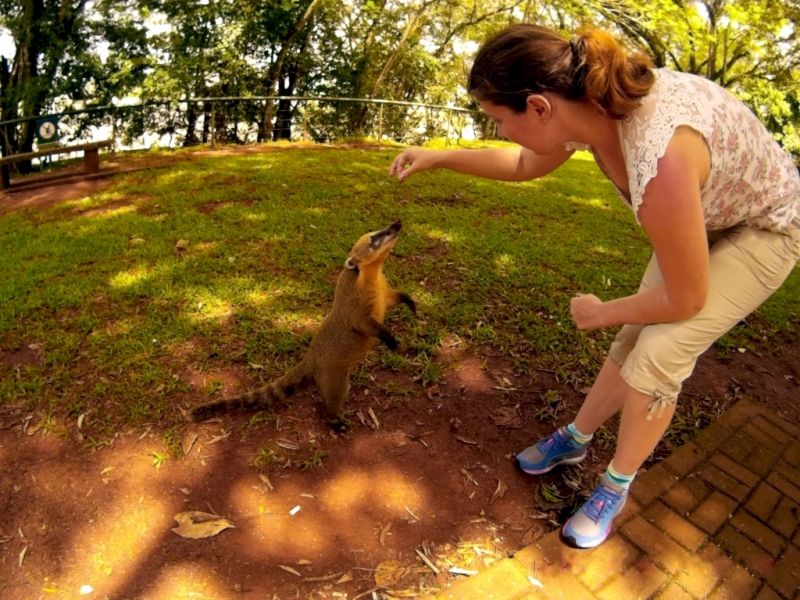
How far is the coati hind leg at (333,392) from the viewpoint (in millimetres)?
2702

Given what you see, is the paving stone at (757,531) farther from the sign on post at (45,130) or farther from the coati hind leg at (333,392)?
the sign on post at (45,130)

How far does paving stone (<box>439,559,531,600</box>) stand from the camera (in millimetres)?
1951

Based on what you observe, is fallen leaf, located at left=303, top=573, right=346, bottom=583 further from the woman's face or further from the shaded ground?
the woman's face

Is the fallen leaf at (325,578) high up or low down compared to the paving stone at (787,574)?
up

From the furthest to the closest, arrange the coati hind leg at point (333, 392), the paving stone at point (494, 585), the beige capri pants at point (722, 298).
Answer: the coati hind leg at point (333, 392) < the paving stone at point (494, 585) < the beige capri pants at point (722, 298)

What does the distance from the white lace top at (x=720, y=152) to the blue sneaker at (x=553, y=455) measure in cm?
118

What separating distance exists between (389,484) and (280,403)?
0.80 metres

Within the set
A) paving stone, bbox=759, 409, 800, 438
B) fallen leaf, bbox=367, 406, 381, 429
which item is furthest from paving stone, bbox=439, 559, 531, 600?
paving stone, bbox=759, 409, 800, 438

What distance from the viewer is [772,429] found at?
2.94 m

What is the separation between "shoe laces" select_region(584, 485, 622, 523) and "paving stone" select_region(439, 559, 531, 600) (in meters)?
0.37

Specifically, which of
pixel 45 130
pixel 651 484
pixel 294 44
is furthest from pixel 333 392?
pixel 294 44

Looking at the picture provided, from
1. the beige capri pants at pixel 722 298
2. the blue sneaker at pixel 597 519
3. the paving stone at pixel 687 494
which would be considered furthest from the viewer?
the paving stone at pixel 687 494

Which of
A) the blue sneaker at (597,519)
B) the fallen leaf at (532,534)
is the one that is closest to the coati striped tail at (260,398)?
the fallen leaf at (532,534)

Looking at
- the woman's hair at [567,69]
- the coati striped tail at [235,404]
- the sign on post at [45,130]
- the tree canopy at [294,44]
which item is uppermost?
the tree canopy at [294,44]
